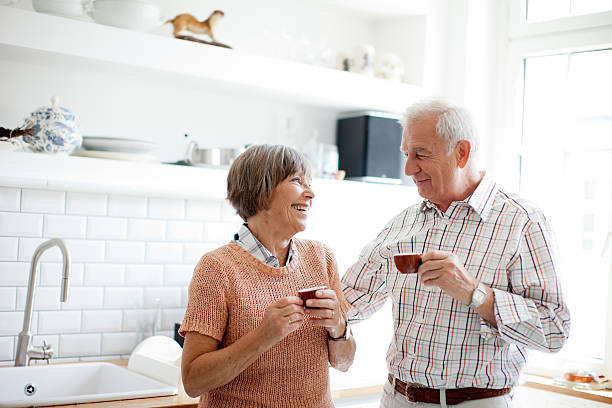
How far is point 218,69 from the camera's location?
115 inches

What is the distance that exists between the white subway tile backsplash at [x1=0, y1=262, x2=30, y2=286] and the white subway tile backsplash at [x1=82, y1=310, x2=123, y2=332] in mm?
307

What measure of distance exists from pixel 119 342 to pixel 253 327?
1491 mm

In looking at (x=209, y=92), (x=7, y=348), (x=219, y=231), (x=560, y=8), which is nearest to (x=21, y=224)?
(x=7, y=348)

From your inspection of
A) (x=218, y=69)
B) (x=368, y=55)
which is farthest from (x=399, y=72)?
(x=218, y=69)

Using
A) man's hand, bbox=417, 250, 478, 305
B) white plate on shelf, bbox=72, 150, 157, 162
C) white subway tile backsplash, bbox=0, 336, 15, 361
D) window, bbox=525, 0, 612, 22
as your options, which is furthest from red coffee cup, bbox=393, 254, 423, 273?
window, bbox=525, 0, 612, 22

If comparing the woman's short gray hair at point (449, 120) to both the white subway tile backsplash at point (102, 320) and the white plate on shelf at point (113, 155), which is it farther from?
the white subway tile backsplash at point (102, 320)

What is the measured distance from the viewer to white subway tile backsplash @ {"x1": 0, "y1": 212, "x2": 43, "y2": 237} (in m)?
2.82

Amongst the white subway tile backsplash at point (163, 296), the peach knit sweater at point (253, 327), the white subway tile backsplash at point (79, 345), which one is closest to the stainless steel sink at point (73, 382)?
the white subway tile backsplash at point (79, 345)

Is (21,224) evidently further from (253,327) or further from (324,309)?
(324,309)

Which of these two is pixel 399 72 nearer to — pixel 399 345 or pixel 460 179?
pixel 460 179

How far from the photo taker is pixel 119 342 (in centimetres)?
306

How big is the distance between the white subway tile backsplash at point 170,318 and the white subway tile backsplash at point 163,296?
3 cm

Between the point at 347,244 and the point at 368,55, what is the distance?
3.36ft

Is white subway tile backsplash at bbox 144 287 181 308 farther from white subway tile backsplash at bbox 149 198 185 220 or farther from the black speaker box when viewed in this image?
the black speaker box
